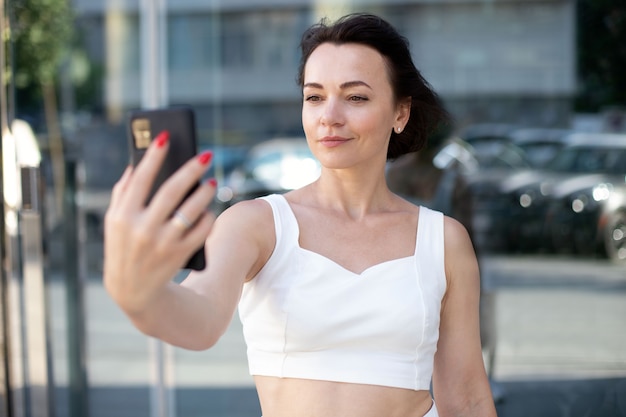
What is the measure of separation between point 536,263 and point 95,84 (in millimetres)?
2508

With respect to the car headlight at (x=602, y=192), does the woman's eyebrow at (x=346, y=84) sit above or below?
above

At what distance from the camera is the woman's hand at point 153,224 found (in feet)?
3.77

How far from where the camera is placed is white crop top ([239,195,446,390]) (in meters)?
1.93

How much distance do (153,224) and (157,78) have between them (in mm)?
4064

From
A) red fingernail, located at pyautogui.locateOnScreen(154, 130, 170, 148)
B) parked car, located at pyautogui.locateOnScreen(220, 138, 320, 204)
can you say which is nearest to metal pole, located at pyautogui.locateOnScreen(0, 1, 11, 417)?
parked car, located at pyautogui.locateOnScreen(220, 138, 320, 204)

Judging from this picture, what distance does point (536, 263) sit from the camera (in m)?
4.78

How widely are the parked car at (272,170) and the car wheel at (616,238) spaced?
1.48 meters

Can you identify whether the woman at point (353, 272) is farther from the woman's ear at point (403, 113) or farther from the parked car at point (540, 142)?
the parked car at point (540, 142)

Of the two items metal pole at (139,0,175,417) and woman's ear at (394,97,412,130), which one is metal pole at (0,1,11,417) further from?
woman's ear at (394,97,412,130)

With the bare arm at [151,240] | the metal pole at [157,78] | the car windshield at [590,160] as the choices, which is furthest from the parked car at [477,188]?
the bare arm at [151,240]

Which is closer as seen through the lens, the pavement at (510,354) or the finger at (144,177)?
the finger at (144,177)

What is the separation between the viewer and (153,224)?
114 centimetres

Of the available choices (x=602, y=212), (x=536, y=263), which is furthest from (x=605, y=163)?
Answer: (x=536, y=263)

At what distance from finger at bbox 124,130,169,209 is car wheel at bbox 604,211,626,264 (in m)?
3.71
